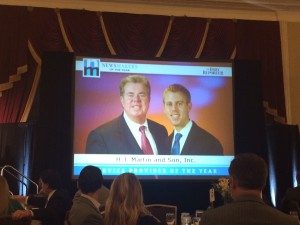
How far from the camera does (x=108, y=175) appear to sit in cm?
569

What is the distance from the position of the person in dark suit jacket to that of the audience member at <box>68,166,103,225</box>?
9.66ft

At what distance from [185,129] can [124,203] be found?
3538 mm

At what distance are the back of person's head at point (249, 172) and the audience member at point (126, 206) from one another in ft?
2.80

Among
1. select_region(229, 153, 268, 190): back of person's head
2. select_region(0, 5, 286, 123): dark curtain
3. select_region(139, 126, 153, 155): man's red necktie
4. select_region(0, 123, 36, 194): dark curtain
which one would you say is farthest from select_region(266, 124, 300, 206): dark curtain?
select_region(229, 153, 268, 190): back of person's head

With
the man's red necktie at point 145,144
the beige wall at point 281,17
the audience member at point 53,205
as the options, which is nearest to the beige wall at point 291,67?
the beige wall at point 281,17

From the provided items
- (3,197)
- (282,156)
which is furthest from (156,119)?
(3,197)

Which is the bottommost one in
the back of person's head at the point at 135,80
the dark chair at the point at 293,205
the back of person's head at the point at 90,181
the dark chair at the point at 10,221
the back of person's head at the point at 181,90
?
the dark chair at the point at 293,205

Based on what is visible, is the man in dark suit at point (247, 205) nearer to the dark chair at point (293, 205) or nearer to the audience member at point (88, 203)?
the audience member at point (88, 203)

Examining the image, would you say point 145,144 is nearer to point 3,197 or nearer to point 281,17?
point 281,17

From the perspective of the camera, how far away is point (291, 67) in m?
7.09

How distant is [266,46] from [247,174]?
556 cm

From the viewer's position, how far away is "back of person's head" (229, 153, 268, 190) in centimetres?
172

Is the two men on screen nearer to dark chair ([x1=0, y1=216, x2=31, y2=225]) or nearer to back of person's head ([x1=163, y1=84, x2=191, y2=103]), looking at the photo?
back of person's head ([x1=163, y1=84, x2=191, y2=103])

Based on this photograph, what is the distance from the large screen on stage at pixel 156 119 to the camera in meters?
5.80
